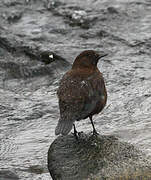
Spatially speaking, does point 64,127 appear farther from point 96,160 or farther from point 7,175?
point 7,175

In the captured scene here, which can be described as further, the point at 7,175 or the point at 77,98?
the point at 7,175

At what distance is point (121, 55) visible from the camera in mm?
9273

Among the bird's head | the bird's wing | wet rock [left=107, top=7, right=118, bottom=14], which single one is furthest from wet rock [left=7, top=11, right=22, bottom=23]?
the bird's wing

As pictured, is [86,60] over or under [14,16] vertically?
over

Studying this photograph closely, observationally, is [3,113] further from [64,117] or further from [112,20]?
[112,20]

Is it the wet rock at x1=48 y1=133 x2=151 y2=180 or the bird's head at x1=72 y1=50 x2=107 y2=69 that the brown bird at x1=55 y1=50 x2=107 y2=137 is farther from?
the wet rock at x1=48 y1=133 x2=151 y2=180

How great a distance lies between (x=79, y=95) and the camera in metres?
5.62

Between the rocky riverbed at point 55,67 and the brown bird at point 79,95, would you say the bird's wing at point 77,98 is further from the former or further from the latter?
the rocky riverbed at point 55,67

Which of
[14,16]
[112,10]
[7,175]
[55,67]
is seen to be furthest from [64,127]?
[112,10]

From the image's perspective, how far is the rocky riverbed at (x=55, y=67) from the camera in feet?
22.3

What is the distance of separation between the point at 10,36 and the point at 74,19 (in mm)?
1427

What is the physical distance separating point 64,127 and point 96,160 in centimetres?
45

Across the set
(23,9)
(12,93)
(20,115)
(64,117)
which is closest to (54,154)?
(64,117)

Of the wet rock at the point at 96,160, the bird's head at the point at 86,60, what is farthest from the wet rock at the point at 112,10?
the wet rock at the point at 96,160
